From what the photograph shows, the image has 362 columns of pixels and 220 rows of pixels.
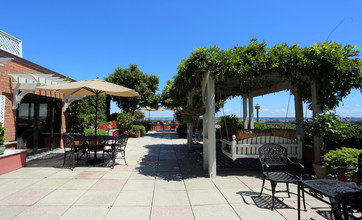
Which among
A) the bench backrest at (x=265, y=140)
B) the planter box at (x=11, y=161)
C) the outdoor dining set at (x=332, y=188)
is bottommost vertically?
the planter box at (x=11, y=161)

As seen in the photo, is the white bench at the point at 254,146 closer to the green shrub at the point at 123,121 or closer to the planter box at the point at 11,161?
the planter box at the point at 11,161

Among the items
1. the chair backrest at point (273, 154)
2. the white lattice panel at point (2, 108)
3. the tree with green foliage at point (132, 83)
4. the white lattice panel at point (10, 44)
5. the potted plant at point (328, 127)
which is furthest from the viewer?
the tree with green foliage at point (132, 83)

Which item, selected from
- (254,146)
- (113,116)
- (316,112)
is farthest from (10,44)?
(316,112)

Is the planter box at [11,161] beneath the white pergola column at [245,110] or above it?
beneath

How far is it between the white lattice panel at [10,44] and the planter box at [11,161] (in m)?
3.47

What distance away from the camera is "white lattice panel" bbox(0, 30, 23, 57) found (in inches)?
229

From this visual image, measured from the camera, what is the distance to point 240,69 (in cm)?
393

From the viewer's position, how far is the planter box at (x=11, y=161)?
4.30 m

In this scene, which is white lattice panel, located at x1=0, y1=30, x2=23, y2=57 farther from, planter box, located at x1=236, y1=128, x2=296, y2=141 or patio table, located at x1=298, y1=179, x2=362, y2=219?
patio table, located at x1=298, y1=179, x2=362, y2=219

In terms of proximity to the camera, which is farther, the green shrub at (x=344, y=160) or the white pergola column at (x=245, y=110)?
the white pergola column at (x=245, y=110)

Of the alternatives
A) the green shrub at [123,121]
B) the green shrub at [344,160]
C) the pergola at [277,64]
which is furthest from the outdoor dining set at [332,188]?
the green shrub at [123,121]

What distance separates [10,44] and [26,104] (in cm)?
207

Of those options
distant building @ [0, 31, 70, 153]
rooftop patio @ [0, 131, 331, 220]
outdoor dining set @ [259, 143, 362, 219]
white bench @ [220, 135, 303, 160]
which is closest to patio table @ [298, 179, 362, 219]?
outdoor dining set @ [259, 143, 362, 219]

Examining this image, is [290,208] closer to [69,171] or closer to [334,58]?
[334,58]
